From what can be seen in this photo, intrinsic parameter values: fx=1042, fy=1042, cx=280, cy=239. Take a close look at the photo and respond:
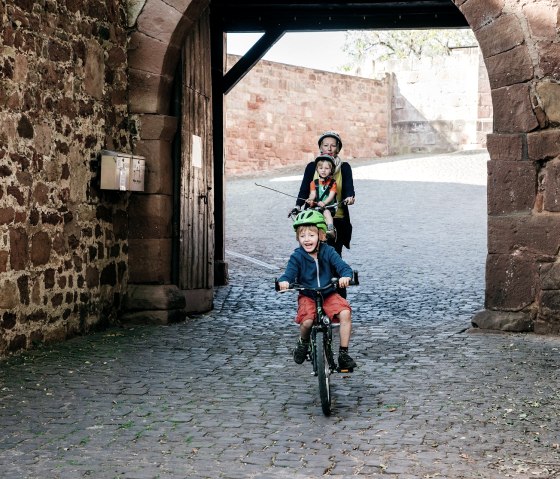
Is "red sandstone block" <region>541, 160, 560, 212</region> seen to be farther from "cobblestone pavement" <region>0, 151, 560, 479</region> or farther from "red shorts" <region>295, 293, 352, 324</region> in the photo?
"red shorts" <region>295, 293, 352, 324</region>

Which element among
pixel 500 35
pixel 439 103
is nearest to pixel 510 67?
pixel 500 35

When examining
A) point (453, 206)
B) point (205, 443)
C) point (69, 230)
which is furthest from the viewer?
point (453, 206)

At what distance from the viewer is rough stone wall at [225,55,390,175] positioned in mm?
26359

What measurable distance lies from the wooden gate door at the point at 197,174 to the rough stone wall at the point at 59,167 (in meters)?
0.58

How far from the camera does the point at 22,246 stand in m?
7.03

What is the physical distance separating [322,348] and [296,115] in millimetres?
22939

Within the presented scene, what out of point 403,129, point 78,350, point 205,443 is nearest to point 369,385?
point 205,443

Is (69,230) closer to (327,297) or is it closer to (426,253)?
(327,297)

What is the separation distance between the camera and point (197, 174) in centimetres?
943

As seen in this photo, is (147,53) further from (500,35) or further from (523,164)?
(523,164)

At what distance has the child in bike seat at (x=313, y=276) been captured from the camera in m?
5.56

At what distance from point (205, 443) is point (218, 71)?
7.75 m

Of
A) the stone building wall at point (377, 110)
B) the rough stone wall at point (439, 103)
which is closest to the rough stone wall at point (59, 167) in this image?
the stone building wall at point (377, 110)

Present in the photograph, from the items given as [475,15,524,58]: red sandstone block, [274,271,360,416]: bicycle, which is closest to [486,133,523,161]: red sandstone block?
[475,15,524,58]: red sandstone block
